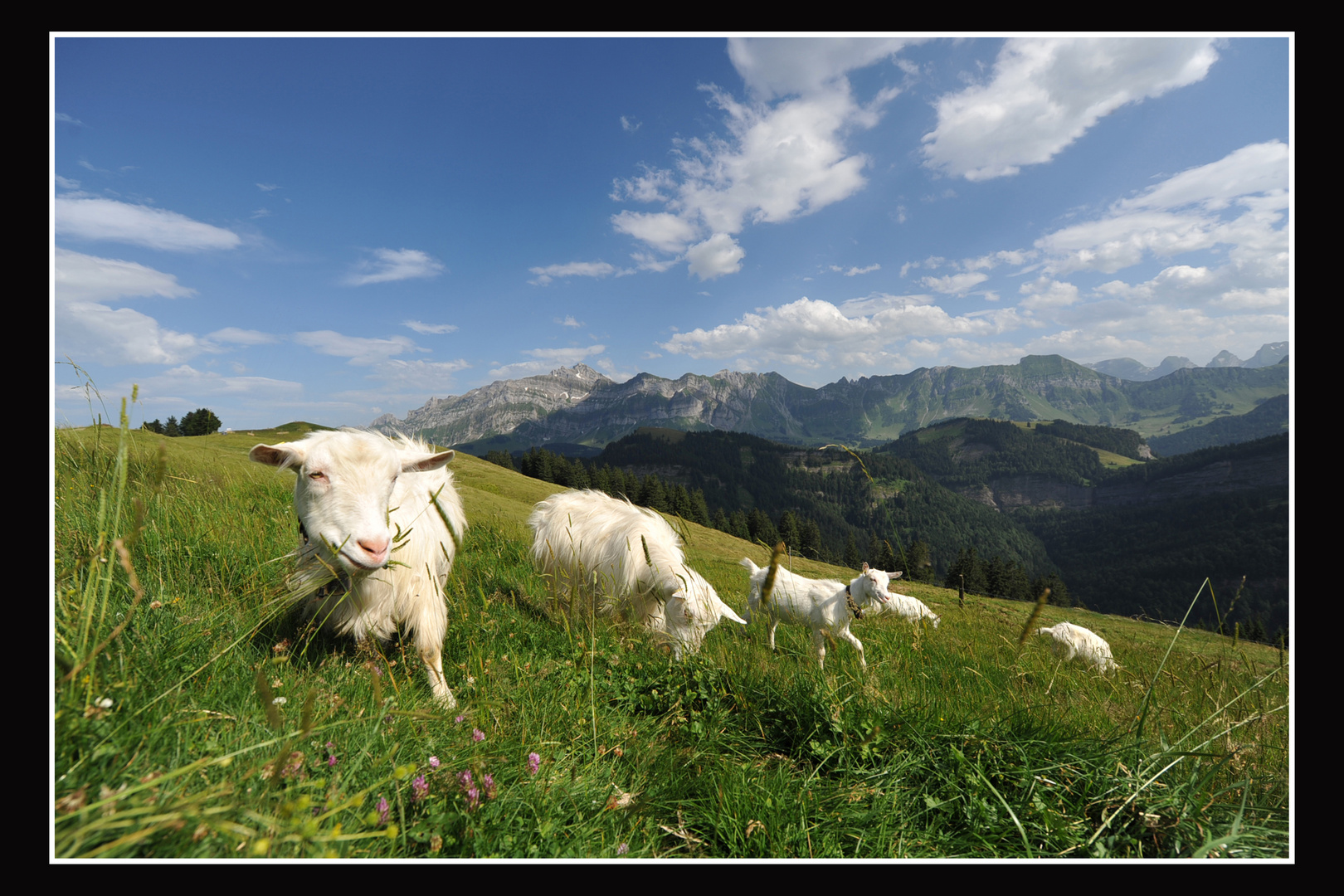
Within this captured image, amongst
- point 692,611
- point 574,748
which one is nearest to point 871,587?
point 692,611

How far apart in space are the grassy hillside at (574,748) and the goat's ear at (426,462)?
144 cm

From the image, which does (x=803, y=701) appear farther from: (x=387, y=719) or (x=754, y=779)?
(x=387, y=719)

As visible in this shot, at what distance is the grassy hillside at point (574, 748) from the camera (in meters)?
1.97

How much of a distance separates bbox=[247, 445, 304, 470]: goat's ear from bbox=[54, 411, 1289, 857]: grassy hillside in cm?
82

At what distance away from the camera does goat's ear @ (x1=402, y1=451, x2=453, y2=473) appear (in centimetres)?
468

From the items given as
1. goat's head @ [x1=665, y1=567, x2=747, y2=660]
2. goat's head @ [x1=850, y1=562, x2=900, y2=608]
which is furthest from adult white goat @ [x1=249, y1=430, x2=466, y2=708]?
goat's head @ [x1=850, y1=562, x2=900, y2=608]

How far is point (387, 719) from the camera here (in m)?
3.02

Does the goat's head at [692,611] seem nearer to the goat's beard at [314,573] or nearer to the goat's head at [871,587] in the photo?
the goat's beard at [314,573]

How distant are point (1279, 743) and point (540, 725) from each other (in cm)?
469

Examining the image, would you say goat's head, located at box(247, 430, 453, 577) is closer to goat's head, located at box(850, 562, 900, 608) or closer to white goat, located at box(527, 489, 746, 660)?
white goat, located at box(527, 489, 746, 660)

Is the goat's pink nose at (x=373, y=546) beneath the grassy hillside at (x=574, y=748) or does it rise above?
above

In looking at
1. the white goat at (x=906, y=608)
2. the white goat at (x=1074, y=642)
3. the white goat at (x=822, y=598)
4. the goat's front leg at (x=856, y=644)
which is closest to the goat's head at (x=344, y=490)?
the goat's front leg at (x=856, y=644)

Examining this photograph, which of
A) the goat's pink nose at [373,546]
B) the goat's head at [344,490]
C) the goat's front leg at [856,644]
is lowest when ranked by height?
the goat's front leg at [856,644]
